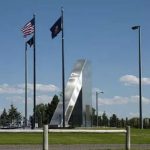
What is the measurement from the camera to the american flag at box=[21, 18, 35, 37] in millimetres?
58156

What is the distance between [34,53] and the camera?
58.0 meters

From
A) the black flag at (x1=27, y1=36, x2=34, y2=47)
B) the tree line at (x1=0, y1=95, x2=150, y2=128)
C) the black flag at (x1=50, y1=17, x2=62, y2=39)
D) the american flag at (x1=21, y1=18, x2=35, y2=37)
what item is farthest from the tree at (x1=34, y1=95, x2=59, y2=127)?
the black flag at (x1=50, y1=17, x2=62, y2=39)

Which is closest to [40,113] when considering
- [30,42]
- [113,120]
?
[113,120]

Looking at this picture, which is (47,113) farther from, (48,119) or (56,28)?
(56,28)

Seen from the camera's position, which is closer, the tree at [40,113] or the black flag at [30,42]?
the black flag at [30,42]

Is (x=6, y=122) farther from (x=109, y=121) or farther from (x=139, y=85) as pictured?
(x=139, y=85)

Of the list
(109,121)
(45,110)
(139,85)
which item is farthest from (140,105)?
(45,110)

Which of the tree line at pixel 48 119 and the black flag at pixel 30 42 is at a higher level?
the black flag at pixel 30 42

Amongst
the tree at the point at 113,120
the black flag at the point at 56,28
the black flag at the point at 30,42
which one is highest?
the black flag at the point at 56,28

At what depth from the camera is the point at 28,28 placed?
58219 millimetres

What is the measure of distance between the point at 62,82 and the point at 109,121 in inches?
2586

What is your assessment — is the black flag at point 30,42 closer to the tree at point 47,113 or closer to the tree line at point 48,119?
the tree line at point 48,119

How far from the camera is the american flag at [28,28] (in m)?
58.2


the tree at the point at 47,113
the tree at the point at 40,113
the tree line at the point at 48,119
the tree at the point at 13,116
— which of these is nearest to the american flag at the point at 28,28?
the tree line at the point at 48,119
